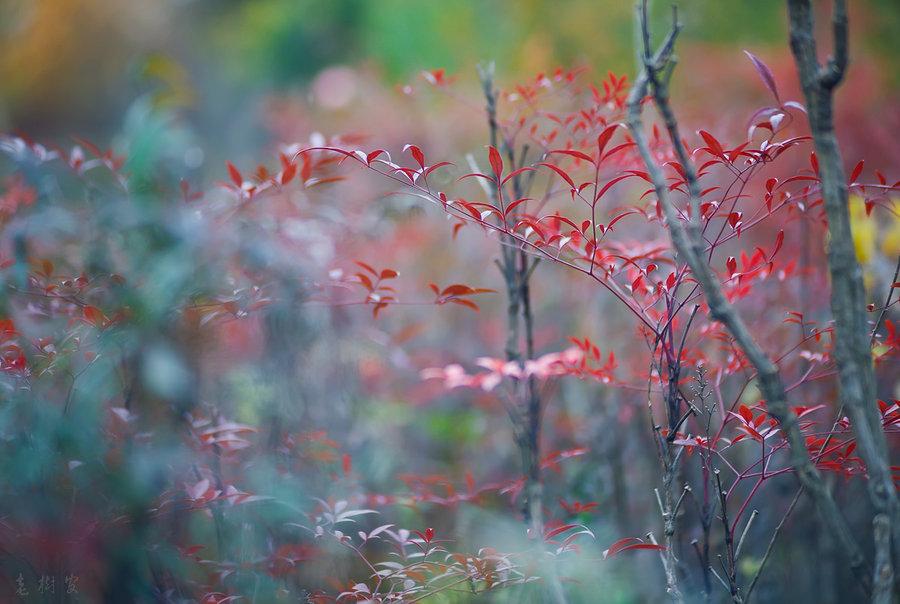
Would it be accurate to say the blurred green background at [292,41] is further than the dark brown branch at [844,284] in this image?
Yes

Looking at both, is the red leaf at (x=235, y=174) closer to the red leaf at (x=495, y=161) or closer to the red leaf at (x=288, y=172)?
the red leaf at (x=288, y=172)

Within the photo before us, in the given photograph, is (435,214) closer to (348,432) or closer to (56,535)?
(348,432)

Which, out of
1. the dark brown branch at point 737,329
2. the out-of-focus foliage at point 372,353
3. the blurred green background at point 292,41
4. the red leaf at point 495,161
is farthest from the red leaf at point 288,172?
the blurred green background at point 292,41

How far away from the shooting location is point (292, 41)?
5055 millimetres

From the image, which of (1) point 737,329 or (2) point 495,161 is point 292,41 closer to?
(2) point 495,161

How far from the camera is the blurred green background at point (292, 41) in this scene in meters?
3.25

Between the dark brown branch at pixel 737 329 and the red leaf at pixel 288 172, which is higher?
the red leaf at pixel 288 172

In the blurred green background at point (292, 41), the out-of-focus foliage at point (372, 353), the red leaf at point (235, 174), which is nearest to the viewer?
the out-of-focus foliage at point (372, 353)

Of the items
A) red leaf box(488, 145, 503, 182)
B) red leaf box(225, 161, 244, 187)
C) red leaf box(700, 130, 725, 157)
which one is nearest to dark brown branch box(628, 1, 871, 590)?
red leaf box(700, 130, 725, 157)

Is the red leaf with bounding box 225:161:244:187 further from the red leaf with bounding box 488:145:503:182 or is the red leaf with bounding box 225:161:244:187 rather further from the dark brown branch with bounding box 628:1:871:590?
the dark brown branch with bounding box 628:1:871:590

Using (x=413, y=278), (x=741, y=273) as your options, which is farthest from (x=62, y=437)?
(x=413, y=278)

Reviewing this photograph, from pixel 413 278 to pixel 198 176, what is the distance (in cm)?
127

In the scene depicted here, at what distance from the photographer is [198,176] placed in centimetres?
186

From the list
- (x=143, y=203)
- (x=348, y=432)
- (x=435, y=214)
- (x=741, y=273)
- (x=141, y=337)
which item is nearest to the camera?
(x=741, y=273)
